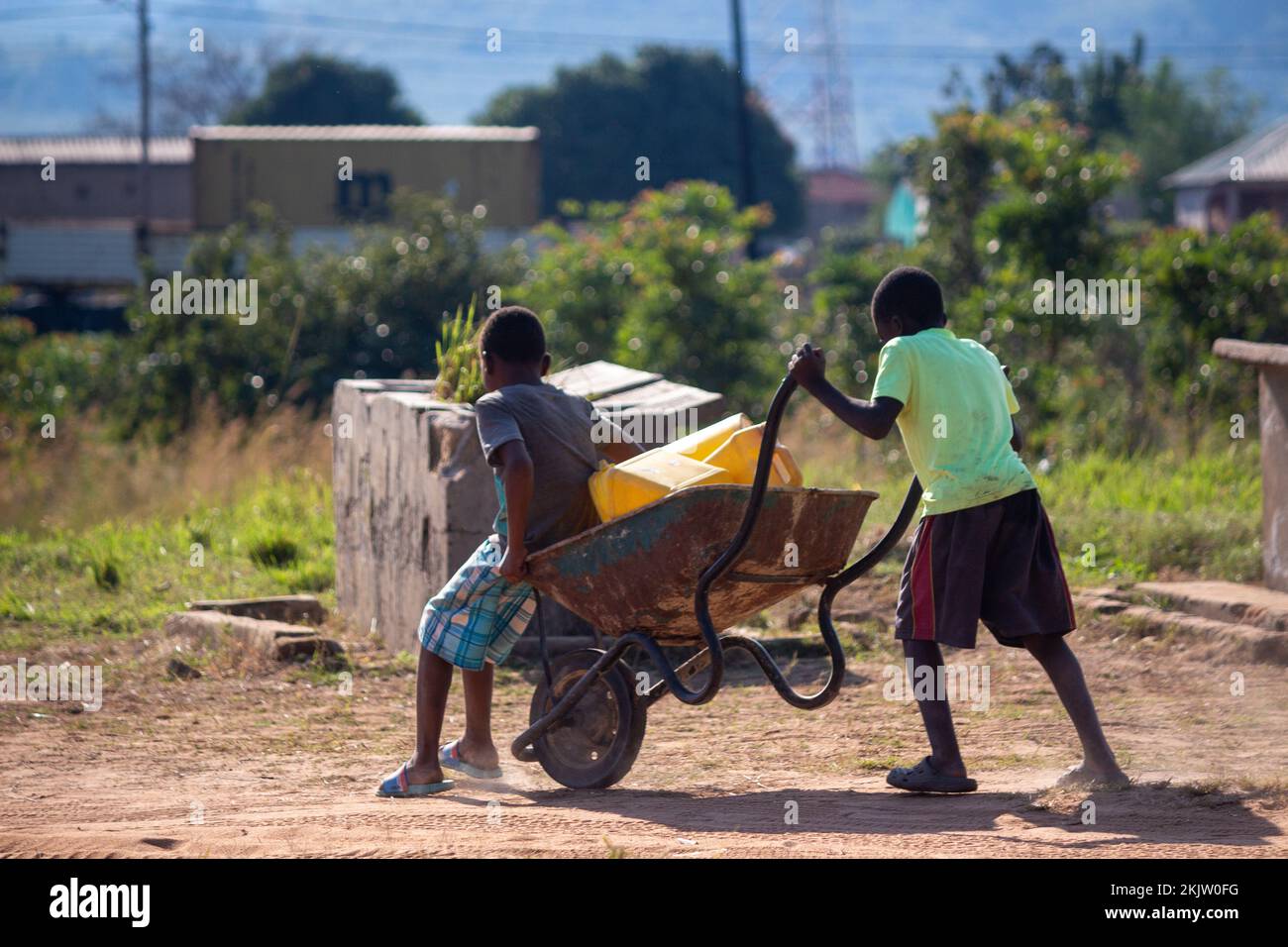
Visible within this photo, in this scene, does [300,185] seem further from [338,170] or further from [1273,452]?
[1273,452]

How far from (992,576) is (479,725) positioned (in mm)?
1760

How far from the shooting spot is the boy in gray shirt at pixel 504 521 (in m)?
4.54

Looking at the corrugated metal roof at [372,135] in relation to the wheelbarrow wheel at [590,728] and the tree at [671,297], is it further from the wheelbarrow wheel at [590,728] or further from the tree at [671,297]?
the wheelbarrow wheel at [590,728]

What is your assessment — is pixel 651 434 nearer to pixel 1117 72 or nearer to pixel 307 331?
pixel 307 331

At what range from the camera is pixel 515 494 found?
14.6 feet

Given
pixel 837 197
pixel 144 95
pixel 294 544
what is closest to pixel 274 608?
pixel 294 544

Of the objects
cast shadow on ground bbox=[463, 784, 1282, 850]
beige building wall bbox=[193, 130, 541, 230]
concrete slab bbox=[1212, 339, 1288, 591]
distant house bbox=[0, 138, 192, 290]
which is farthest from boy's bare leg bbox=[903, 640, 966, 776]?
distant house bbox=[0, 138, 192, 290]

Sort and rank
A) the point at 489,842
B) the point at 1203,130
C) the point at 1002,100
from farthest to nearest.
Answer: the point at 1203,130 → the point at 1002,100 → the point at 489,842

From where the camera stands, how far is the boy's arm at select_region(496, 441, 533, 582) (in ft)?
14.6

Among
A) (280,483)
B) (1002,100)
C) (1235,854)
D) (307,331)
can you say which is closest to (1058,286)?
(280,483)

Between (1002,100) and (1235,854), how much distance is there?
47518 mm

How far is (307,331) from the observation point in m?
15.8

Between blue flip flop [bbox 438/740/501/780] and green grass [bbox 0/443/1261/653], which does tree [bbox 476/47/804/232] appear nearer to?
green grass [bbox 0/443/1261/653]

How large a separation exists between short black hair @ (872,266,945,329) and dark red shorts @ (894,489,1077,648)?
23.2 inches
